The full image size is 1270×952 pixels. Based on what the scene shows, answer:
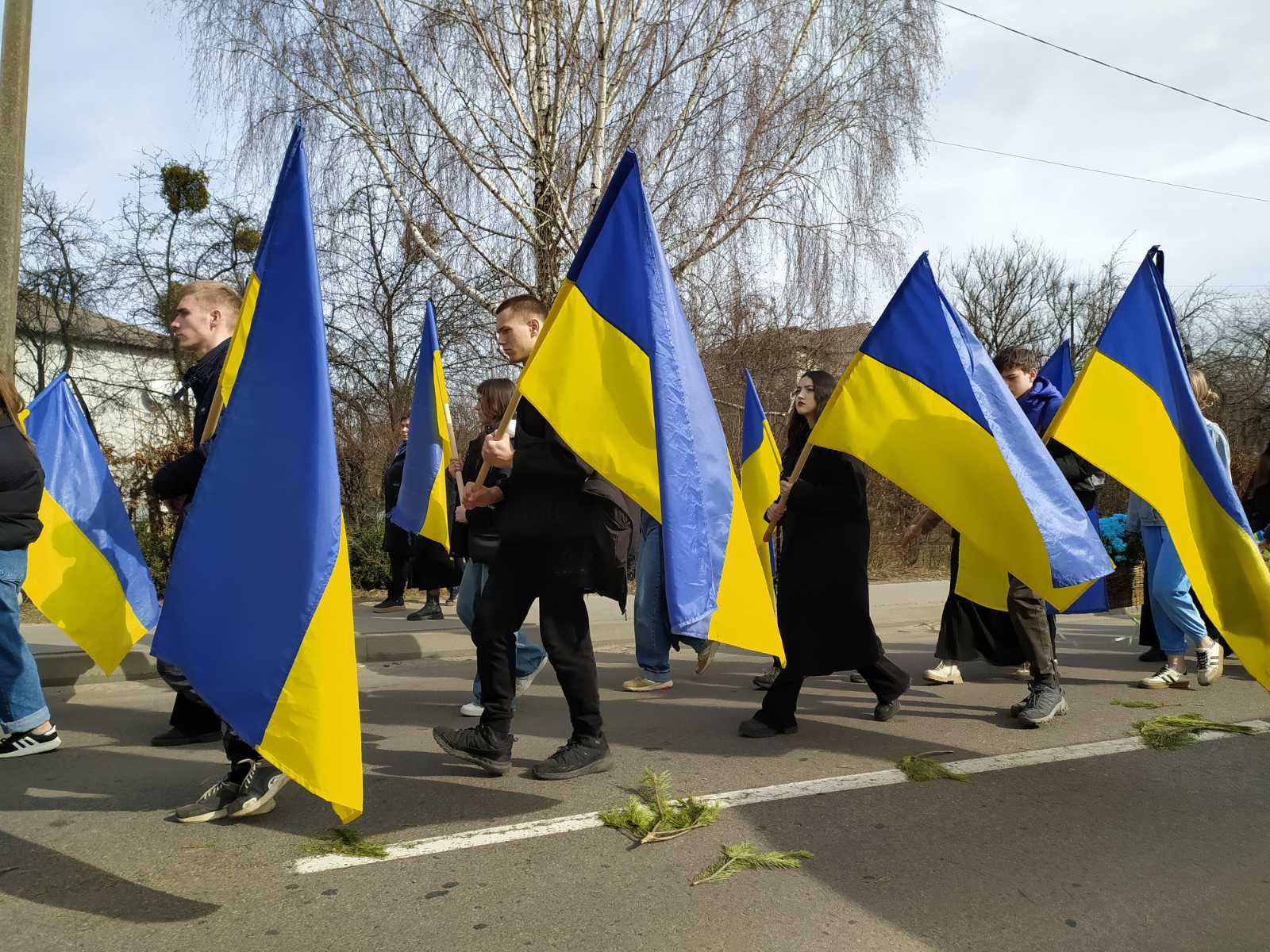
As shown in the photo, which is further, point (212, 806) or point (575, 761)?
point (575, 761)

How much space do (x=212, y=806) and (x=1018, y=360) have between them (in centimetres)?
458

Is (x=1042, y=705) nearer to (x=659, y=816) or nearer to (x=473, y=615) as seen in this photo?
(x=659, y=816)

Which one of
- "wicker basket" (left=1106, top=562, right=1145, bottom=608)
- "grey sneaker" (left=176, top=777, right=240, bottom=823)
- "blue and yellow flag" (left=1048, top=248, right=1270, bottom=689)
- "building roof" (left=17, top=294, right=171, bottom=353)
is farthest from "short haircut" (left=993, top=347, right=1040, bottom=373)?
"building roof" (left=17, top=294, right=171, bottom=353)

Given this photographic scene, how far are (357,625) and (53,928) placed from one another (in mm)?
5646

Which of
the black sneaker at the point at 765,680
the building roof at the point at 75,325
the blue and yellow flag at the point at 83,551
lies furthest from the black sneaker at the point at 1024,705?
the building roof at the point at 75,325

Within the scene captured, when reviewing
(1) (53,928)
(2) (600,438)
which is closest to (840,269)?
(2) (600,438)

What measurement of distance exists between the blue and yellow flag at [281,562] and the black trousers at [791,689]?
2.40m

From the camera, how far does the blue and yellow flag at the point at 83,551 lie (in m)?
5.23

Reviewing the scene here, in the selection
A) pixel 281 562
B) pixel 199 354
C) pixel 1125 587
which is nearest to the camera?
pixel 281 562

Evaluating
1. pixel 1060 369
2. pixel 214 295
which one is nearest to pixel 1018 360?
pixel 1060 369

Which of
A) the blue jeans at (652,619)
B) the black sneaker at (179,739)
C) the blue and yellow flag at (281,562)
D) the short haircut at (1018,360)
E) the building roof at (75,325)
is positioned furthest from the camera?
the building roof at (75,325)

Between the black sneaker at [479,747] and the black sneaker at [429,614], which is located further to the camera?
the black sneaker at [429,614]

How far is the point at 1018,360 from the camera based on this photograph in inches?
229

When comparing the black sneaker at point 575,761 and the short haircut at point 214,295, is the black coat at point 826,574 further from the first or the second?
the short haircut at point 214,295
